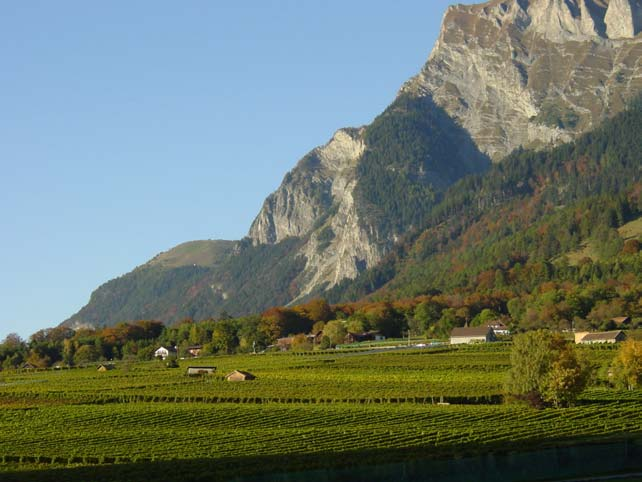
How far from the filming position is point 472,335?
18075 centimetres

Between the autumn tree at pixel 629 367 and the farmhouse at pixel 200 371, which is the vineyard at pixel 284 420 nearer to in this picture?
the farmhouse at pixel 200 371

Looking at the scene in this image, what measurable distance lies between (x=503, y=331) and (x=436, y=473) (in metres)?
138

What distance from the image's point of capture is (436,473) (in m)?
56.6

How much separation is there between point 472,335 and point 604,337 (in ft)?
87.0

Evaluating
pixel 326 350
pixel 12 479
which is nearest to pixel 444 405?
pixel 12 479

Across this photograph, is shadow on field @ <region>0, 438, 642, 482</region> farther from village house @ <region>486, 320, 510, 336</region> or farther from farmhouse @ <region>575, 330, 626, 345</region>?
village house @ <region>486, 320, 510, 336</region>

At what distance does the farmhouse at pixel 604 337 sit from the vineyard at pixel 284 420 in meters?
17.4

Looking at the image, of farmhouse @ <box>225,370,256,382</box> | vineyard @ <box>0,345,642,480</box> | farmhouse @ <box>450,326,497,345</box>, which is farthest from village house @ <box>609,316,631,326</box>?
farmhouse @ <box>225,370,256,382</box>

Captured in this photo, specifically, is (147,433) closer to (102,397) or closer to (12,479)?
(12,479)

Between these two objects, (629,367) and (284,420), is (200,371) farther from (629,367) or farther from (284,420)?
(284,420)

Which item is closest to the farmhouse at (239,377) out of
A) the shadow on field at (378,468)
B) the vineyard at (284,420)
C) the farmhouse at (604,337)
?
the vineyard at (284,420)

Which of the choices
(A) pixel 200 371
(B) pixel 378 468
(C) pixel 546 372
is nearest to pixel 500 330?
(A) pixel 200 371

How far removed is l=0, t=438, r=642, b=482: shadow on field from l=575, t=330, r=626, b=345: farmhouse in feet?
309

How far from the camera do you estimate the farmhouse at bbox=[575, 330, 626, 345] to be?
512 ft
